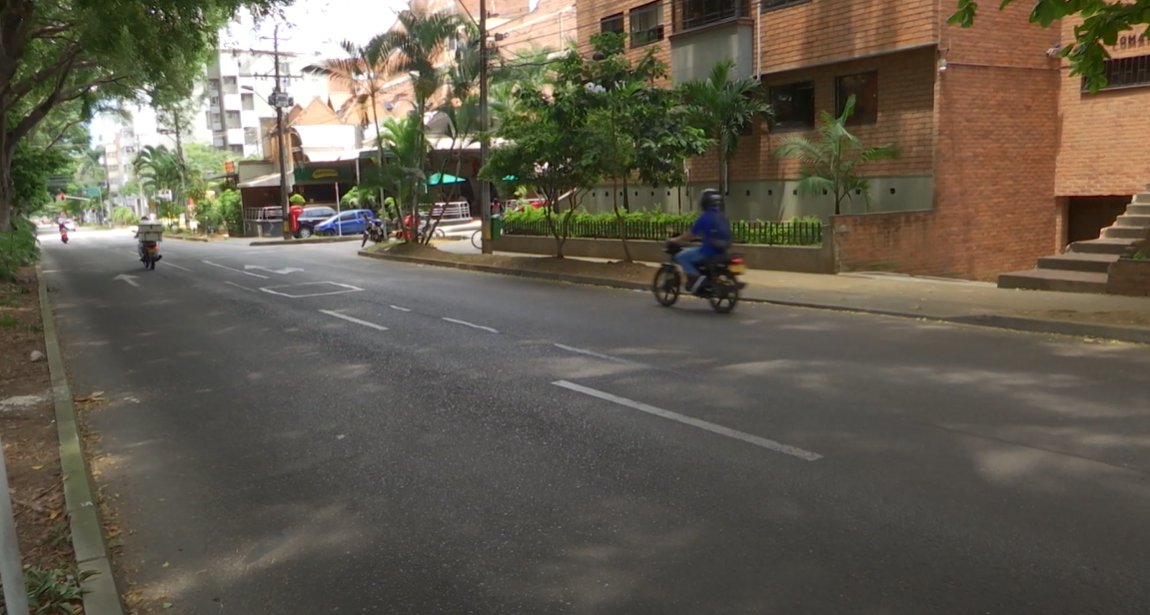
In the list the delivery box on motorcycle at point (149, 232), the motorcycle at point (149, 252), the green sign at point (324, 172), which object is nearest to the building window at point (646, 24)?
the delivery box on motorcycle at point (149, 232)

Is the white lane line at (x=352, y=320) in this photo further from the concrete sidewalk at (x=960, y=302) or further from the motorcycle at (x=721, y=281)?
the concrete sidewalk at (x=960, y=302)

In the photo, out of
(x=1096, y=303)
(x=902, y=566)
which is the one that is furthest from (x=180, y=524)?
(x=1096, y=303)

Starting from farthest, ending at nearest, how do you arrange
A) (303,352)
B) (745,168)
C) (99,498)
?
(745,168) → (303,352) → (99,498)

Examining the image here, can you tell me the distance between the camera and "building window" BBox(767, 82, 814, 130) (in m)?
21.7

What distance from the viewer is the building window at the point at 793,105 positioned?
21.7 m

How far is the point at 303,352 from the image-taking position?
11250 millimetres

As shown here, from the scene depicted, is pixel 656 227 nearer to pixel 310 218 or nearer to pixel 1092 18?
pixel 1092 18

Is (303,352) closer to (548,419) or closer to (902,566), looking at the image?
(548,419)

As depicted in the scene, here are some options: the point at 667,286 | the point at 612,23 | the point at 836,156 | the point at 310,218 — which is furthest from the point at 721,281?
the point at 310,218

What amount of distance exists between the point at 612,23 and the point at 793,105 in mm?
7284

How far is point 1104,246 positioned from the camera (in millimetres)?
15133

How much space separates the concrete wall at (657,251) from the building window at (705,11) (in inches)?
239

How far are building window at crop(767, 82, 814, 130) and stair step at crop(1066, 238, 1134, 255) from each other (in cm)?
757

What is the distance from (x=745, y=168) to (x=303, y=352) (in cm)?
1500
